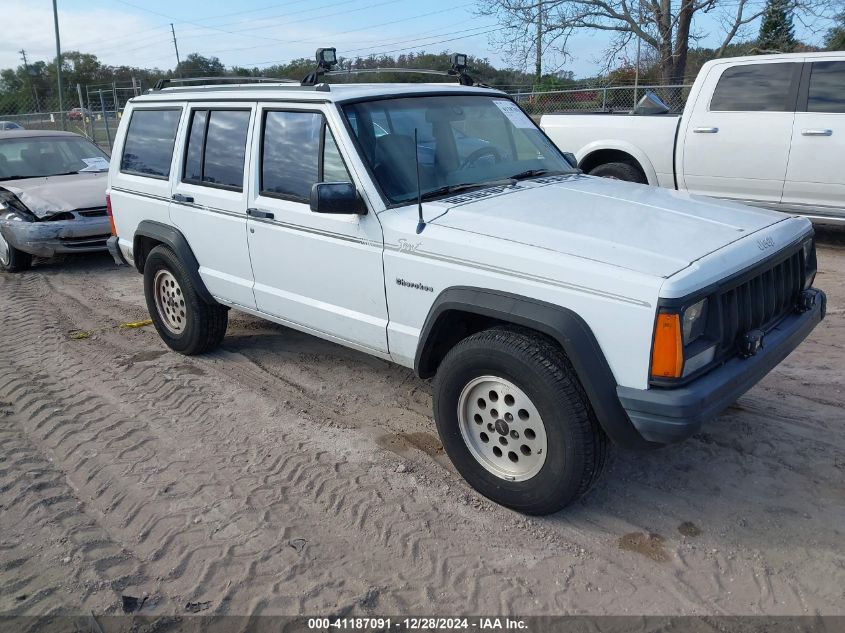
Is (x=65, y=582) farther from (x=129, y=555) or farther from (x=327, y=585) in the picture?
(x=327, y=585)

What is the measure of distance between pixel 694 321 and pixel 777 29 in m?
25.1

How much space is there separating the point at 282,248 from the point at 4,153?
292 inches

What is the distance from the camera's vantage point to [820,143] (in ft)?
23.6

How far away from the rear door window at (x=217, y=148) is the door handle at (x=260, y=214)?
229 millimetres

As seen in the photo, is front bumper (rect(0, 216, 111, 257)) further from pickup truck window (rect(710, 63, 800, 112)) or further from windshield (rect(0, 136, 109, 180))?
pickup truck window (rect(710, 63, 800, 112))

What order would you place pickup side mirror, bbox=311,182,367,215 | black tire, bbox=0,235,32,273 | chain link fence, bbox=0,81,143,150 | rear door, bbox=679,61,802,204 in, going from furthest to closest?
chain link fence, bbox=0,81,143,150, black tire, bbox=0,235,32,273, rear door, bbox=679,61,802,204, pickup side mirror, bbox=311,182,367,215

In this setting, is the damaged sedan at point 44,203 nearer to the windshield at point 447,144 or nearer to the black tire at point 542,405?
the windshield at point 447,144

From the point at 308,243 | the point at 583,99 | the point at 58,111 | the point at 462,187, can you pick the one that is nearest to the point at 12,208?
the point at 308,243

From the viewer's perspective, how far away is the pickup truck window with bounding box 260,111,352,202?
159 inches

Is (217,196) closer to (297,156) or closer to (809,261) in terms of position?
(297,156)

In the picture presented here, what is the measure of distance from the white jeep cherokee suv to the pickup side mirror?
1 cm

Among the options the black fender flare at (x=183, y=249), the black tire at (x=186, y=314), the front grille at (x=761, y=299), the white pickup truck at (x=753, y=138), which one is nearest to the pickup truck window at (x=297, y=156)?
the black fender flare at (x=183, y=249)

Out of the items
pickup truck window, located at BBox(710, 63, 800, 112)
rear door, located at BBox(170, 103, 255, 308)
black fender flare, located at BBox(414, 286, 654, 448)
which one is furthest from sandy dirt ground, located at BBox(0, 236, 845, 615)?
pickup truck window, located at BBox(710, 63, 800, 112)

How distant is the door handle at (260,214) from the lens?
172 inches
